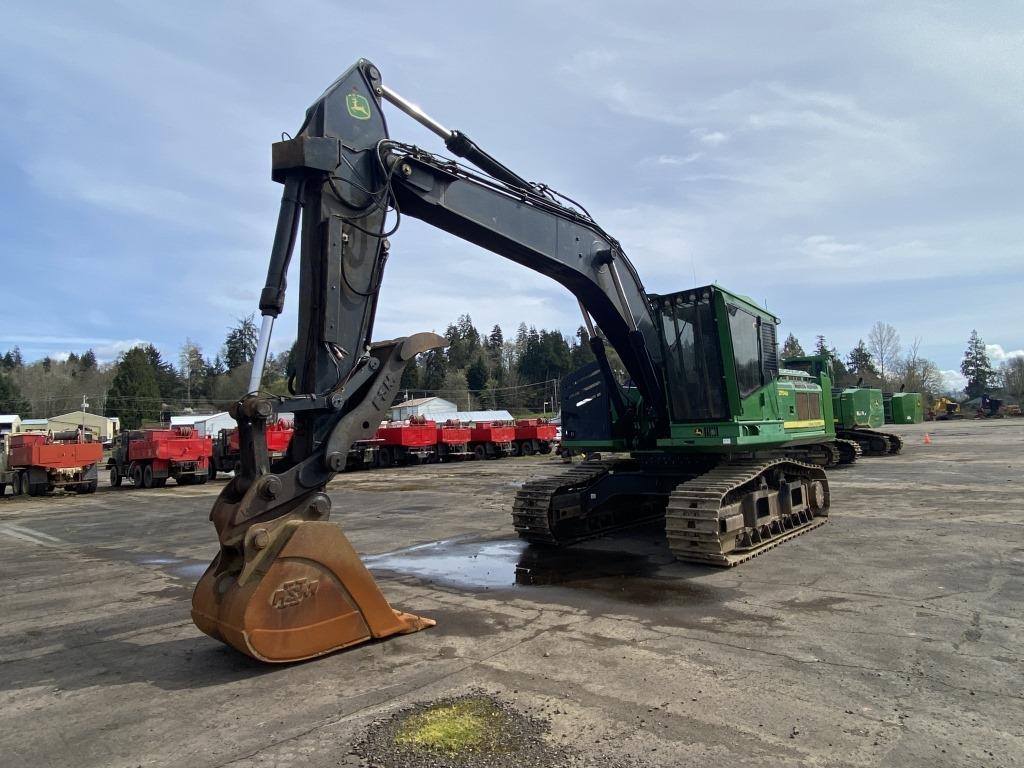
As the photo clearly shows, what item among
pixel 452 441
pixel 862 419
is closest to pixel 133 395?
pixel 452 441

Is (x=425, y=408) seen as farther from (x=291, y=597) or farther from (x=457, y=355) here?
(x=291, y=597)

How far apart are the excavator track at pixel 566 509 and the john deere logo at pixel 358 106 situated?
18.3 ft

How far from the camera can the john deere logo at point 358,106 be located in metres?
5.88

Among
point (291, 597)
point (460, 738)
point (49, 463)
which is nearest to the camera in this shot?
point (460, 738)

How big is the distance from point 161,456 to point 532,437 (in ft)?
60.6

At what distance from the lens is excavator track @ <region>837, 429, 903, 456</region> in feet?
78.8

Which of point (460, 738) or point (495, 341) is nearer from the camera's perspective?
point (460, 738)

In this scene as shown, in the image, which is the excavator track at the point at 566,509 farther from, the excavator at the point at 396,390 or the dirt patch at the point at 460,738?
the dirt patch at the point at 460,738

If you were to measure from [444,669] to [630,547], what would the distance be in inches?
202

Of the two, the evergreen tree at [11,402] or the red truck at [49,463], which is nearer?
the red truck at [49,463]

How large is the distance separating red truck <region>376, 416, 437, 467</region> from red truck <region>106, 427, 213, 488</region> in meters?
7.95

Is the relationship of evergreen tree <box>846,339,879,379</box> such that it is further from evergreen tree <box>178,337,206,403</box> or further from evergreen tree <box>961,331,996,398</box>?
evergreen tree <box>178,337,206,403</box>


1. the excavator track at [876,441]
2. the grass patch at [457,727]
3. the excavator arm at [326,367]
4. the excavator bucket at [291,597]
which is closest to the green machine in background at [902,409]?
the excavator track at [876,441]

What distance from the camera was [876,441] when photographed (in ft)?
79.2
